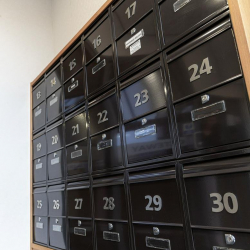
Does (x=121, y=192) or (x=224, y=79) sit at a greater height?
(x=224, y=79)

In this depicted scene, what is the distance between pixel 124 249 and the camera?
42.1 inches

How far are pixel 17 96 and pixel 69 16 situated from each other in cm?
83

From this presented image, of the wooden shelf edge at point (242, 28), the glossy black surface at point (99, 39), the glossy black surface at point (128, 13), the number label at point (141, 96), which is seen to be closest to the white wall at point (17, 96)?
the glossy black surface at point (99, 39)

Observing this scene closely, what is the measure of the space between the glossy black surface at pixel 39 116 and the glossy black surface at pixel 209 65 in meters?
1.31

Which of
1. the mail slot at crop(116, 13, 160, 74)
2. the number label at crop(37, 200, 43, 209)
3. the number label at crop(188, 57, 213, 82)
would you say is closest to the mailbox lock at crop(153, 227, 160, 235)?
the number label at crop(188, 57, 213, 82)

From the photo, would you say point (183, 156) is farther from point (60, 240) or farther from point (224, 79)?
point (60, 240)

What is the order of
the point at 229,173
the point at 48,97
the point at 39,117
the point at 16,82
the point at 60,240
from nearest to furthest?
the point at 229,173, the point at 60,240, the point at 48,97, the point at 39,117, the point at 16,82

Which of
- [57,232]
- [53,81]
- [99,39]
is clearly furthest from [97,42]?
[57,232]

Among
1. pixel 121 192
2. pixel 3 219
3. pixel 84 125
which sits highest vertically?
pixel 84 125

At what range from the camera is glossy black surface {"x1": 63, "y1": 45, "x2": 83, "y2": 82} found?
1533mm

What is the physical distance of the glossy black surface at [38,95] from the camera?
201cm

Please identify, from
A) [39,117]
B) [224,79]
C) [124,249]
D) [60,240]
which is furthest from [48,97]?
[224,79]

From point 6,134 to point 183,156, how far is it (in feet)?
5.48

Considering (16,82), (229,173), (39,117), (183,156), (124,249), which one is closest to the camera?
(229,173)
